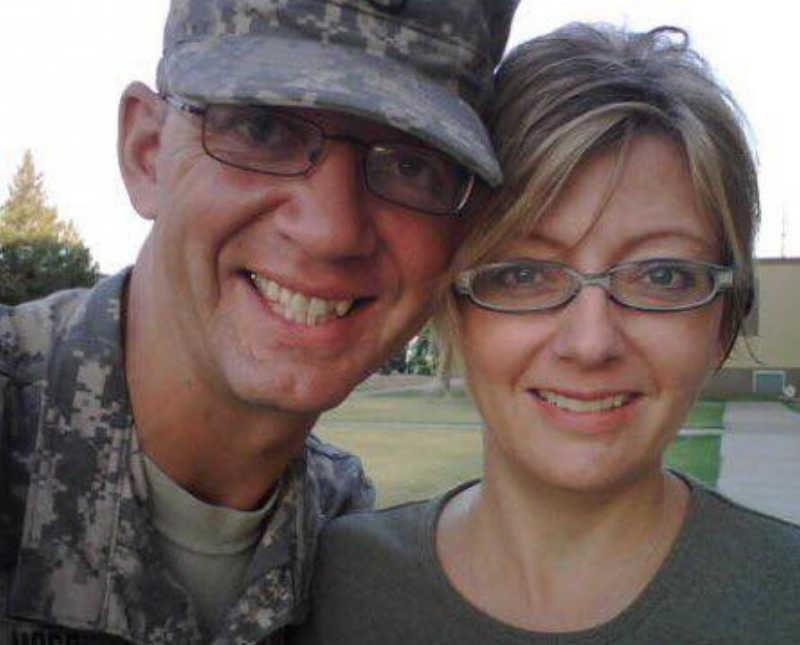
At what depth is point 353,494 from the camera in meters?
3.08

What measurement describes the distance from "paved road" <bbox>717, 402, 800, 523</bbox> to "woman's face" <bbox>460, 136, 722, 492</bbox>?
301cm

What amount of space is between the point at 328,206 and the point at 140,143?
614mm

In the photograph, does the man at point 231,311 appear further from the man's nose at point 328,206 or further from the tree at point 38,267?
the tree at point 38,267

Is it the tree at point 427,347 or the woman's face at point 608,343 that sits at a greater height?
the woman's face at point 608,343

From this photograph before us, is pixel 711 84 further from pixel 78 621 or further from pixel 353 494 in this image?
pixel 78 621

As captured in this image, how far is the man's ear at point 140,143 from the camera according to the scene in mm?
2512

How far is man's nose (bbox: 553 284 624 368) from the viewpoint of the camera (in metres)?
2.14

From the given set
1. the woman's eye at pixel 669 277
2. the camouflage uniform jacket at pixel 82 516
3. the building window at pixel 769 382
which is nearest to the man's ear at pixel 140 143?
the camouflage uniform jacket at pixel 82 516

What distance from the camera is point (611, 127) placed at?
2.21 m

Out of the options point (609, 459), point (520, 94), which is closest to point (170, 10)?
point (520, 94)

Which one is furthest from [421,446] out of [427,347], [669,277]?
[669,277]

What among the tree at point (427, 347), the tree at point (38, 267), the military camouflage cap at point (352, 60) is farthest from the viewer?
the tree at point (38, 267)

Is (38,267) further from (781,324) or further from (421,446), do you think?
(421,446)

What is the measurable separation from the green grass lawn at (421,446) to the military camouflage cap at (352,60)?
4397 millimetres
